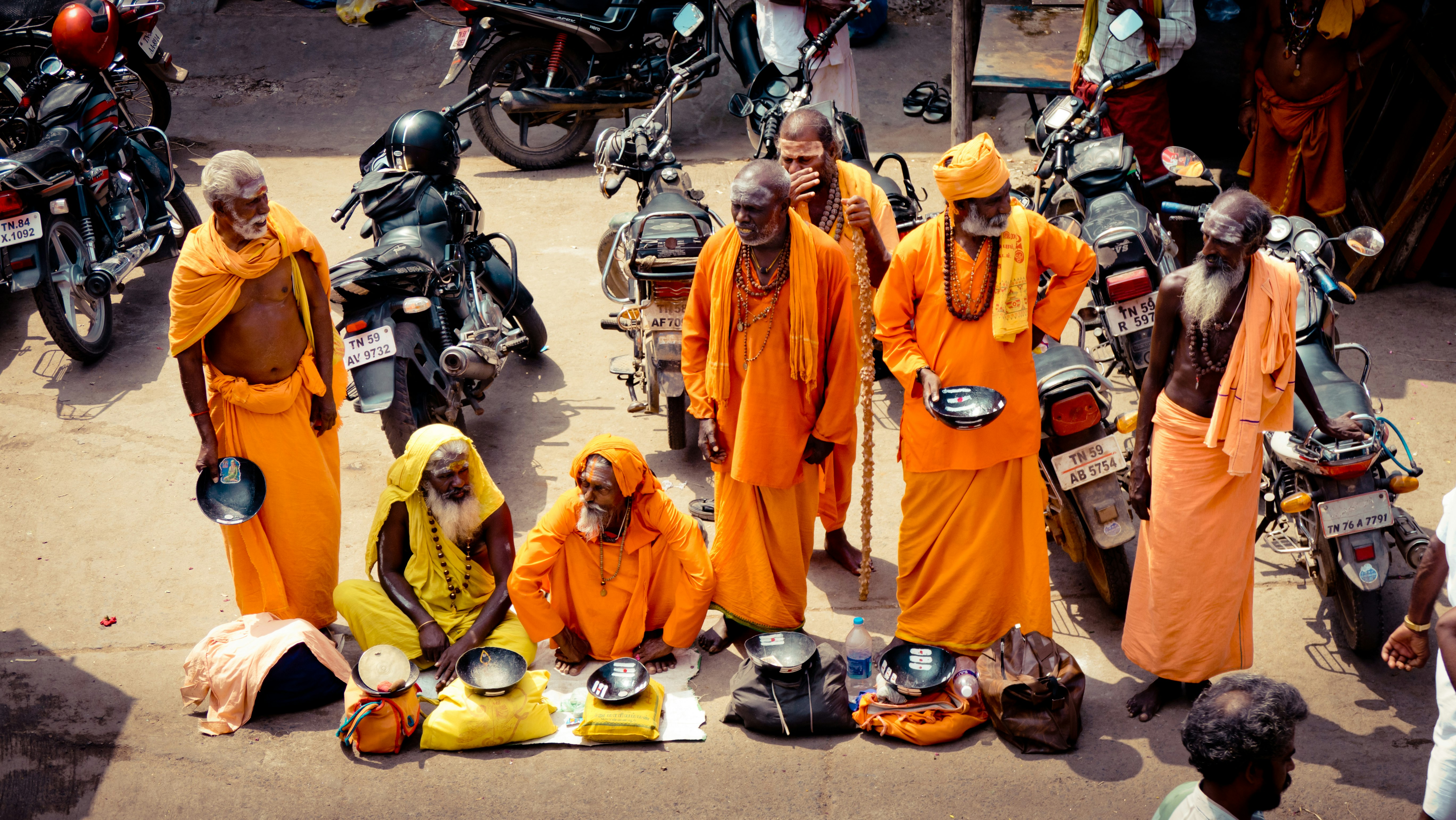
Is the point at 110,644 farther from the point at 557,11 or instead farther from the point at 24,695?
the point at 557,11

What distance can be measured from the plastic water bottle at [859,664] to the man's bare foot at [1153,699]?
937 millimetres

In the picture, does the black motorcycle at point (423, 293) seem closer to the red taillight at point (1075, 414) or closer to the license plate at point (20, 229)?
the license plate at point (20, 229)

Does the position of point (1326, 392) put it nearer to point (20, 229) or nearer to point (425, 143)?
point (425, 143)

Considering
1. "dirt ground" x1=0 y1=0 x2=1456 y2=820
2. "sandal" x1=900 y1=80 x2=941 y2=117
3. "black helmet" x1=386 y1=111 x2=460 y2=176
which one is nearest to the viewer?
"dirt ground" x1=0 y1=0 x2=1456 y2=820

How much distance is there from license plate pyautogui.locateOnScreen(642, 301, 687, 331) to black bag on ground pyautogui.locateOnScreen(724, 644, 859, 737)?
203 cm

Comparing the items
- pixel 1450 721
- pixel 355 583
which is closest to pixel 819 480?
pixel 355 583

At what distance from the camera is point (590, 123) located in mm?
9805

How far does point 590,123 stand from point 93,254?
3812mm

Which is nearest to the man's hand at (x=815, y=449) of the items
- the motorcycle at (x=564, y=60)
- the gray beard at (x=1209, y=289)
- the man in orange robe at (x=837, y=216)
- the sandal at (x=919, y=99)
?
the man in orange robe at (x=837, y=216)

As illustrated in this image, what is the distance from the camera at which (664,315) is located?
6023 millimetres

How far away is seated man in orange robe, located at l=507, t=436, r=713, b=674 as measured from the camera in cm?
476

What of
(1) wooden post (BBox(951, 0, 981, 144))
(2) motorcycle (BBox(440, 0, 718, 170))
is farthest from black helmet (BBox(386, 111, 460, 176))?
(1) wooden post (BBox(951, 0, 981, 144))

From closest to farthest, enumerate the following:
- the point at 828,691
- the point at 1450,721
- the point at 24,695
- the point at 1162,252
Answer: the point at 1450,721 → the point at 828,691 → the point at 24,695 → the point at 1162,252

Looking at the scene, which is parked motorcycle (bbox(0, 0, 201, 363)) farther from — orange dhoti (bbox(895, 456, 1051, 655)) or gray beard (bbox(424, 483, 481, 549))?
orange dhoti (bbox(895, 456, 1051, 655))
